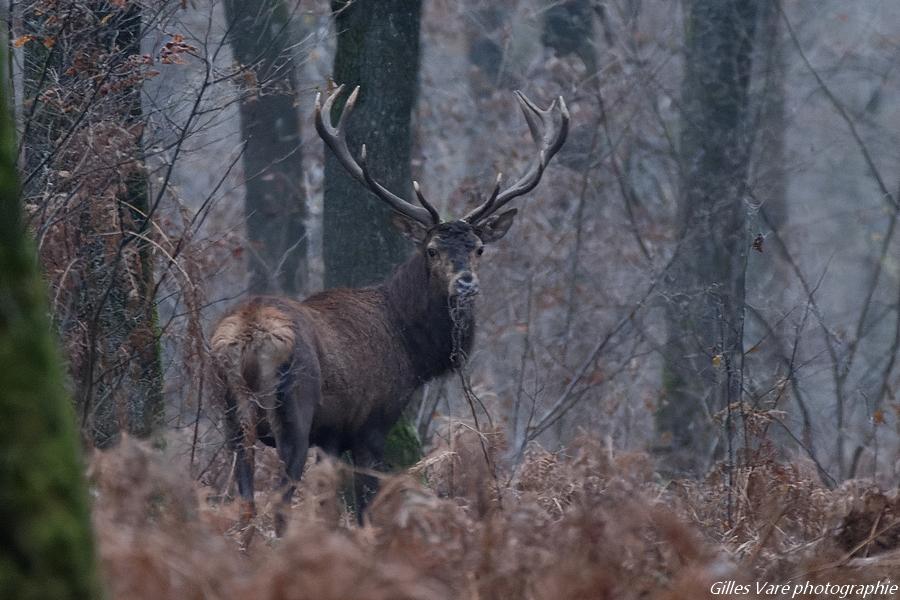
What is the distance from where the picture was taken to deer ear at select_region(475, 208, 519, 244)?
10.3m

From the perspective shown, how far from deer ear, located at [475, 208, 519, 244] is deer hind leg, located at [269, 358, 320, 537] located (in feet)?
7.92

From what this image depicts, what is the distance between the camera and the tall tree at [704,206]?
13.4 m

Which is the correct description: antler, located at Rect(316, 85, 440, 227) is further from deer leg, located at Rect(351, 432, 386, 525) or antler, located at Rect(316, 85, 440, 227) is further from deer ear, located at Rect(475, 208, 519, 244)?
deer leg, located at Rect(351, 432, 386, 525)

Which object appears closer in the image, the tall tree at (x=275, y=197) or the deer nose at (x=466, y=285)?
the deer nose at (x=466, y=285)

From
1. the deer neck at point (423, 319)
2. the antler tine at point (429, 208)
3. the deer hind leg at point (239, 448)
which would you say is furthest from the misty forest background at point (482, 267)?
the antler tine at point (429, 208)

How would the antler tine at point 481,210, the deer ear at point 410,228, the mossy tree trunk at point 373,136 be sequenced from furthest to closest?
the mossy tree trunk at point 373,136
the deer ear at point 410,228
the antler tine at point 481,210

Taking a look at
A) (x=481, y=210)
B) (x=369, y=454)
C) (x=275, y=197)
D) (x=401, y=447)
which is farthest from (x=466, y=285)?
(x=275, y=197)

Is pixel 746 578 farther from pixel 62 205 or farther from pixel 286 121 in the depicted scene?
pixel 286 121

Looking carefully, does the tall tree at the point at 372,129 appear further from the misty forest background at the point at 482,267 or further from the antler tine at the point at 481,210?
the antler tine at the point at 481,210

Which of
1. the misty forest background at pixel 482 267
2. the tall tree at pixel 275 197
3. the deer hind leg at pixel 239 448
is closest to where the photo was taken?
the misty forest background at pixel 482 267

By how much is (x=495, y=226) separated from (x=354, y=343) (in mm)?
1894

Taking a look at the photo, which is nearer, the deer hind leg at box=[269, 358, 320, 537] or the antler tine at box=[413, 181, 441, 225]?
the deer hind leg at box=[269, 358, 320, 537]

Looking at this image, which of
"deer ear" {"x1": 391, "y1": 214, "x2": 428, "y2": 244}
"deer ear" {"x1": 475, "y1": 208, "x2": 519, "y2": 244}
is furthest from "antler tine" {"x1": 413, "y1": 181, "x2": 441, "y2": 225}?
"deer ear" {"x1": 475, "y1": 208, "x2": 519, "y2": 244}

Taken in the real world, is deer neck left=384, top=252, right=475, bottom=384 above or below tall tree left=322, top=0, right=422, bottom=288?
below
